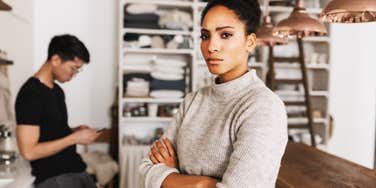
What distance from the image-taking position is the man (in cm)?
192

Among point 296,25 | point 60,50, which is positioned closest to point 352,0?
point 296,25

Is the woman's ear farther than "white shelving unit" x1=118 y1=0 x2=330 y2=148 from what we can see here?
No

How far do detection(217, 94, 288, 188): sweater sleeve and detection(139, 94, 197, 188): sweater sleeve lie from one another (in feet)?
0.79

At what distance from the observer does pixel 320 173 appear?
2.08 meters

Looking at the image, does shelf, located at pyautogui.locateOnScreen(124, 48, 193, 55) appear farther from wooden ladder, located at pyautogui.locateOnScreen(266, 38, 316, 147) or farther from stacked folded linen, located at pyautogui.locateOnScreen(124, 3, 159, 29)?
wooden ladder, located at pyautogui.locateOnScreen(266, 38, 316, 147)

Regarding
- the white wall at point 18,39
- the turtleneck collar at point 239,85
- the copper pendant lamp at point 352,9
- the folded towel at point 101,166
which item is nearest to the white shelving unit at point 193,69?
the folded towel at point 101,166

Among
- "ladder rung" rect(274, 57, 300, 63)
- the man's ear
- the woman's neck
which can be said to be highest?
"ladder rung" rect(274, 57, 300, 63)

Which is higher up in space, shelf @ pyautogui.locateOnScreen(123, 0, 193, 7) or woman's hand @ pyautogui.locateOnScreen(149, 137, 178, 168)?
shelf @ pyautogui.locateOnScreen(123, 0, 193, 7)

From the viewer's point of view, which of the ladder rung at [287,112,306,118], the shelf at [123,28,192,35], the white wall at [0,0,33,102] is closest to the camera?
the white wall at [0,0,33,102]

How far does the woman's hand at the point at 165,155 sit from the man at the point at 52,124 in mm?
854

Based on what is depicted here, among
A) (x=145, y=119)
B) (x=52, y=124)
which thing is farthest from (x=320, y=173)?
(x=145, y=119)

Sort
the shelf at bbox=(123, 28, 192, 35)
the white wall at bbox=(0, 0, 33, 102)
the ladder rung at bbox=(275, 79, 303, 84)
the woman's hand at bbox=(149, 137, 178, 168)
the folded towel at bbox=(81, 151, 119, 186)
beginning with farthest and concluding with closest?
the ladder rung at bbox=(275, 79, 303, 84)
the shelf at bbox=(123, 28, 192, 35)
the folded towel at bbox=(81, 151, 119, 186)
the white wall at bbox=(0, 0, 33, 102)
the woman's hand at bbox=(149, 137, 178, 168)

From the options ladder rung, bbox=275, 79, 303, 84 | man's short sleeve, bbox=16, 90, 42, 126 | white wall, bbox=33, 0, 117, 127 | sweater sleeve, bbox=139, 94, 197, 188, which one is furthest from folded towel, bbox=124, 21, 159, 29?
sweater sleeve, bbox=139, 94, 197, 188

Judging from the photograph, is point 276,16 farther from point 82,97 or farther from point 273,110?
point 273,110
